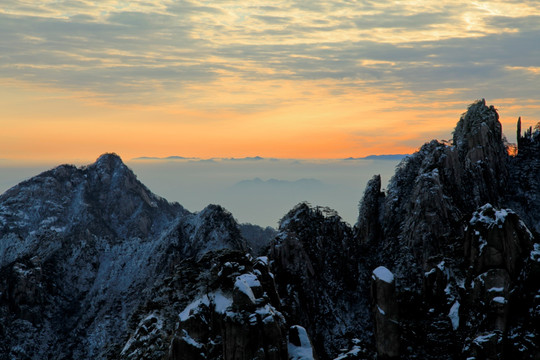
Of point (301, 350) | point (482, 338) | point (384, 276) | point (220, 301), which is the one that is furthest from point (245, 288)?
point (482, 338)

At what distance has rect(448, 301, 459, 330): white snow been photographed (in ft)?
137

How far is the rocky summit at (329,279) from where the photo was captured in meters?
39.1

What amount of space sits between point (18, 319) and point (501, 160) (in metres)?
86.4

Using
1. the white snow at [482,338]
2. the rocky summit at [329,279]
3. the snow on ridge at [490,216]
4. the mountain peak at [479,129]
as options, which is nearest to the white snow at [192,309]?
the rocky summit at [329,279]

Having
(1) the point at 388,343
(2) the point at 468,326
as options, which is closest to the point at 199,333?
(1) the point at 388,343

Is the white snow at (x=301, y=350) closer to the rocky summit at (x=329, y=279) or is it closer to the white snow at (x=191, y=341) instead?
the rocky summit at (x=329, y=279)

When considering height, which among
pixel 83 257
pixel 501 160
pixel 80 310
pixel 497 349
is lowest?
pixel 80 310

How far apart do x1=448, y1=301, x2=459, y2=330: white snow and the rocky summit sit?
0.28 meters

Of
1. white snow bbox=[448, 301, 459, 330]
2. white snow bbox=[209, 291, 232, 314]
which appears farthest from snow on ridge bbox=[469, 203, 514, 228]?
white snow bbox=[209, 291, 232, 314]

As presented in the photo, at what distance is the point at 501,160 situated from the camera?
97812 mm

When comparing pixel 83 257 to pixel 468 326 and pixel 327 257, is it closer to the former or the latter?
pixel 327 257

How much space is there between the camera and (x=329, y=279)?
80.8 metres

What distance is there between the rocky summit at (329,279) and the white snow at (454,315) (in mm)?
282

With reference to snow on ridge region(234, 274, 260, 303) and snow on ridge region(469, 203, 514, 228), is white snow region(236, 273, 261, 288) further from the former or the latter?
snow on ridge region(469, 203, 514, 228)
